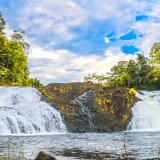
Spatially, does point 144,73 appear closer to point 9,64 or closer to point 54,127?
point 9,64

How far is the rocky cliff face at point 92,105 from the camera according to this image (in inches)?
846

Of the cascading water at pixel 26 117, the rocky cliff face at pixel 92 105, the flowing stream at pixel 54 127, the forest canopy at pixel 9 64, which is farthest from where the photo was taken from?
the forest canopy at pixel 9 64

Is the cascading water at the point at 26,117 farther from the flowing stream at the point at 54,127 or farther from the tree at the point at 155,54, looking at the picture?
the tree at the point at 155,54

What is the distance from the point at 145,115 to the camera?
2411 cm

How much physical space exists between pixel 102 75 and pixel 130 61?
65.5ft

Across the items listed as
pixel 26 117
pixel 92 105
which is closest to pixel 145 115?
pixel 92 105

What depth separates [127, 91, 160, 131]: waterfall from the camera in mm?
22812

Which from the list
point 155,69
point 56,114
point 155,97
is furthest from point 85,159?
point 155,69

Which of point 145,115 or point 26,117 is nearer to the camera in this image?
point 26,117

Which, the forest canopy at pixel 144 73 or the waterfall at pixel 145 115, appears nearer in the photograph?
the waterfall at pixel 145 115

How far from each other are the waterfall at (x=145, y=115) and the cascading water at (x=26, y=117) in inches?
227

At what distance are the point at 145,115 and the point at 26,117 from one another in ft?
31.7

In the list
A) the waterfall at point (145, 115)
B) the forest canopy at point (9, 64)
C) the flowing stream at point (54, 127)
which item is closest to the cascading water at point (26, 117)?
the flowing stream at point (54, 127)

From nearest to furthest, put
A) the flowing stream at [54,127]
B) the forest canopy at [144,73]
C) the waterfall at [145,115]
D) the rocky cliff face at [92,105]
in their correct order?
the flowing stream at [54,127]
the rocky cliff face at [92,105]
the waterfall at [145,115]
the forest canopy at [144,73]
